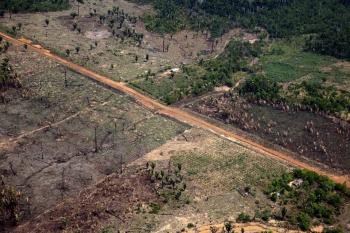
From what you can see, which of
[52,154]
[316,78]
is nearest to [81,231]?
[52,154]

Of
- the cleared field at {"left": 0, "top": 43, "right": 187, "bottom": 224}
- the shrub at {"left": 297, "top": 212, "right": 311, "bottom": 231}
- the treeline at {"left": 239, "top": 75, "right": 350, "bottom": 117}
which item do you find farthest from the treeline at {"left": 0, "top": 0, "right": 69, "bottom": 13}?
the shrub at {"left": 297, "top": 212, "right": 311, "bottom": 231}

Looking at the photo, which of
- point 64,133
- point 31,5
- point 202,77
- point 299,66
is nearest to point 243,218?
point 64,133

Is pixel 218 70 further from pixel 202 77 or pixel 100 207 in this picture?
pixel 100 207

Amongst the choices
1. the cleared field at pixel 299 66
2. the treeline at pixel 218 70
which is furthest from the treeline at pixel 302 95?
the treeline at pixel 218 70

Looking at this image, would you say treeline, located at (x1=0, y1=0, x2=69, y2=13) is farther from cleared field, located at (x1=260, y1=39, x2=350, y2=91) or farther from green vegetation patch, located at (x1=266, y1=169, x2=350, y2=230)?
green vegetation patch, located at (x1=266, y1=169, x2=350, y2=230)

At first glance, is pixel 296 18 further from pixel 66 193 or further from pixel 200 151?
pixel 66 193

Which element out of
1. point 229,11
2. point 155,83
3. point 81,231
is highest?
point 229,11
